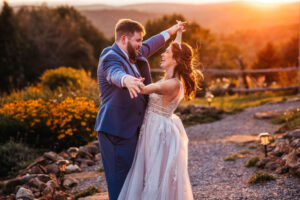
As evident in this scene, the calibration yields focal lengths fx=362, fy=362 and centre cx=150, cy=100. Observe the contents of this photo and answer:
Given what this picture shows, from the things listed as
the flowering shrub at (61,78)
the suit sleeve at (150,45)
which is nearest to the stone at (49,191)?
the suit sleeve at (150,45)

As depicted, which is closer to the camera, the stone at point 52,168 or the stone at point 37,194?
the stone at point 37,194

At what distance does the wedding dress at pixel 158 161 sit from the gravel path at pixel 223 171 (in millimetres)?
1270

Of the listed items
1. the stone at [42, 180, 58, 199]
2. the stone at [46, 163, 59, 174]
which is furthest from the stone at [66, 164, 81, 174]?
the stone at [42, 180, 58, 199]

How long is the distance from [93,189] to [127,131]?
2.21 metres

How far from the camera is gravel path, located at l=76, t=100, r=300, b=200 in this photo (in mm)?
4098

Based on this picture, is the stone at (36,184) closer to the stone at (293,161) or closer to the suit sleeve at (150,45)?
the suit sleeve at (150,45)

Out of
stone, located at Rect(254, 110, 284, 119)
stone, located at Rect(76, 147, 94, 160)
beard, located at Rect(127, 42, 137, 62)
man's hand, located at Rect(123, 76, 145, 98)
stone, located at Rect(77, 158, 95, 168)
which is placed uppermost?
beard, located at Rect(127, 42, 137, 62)

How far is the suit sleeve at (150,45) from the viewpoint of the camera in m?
3.56

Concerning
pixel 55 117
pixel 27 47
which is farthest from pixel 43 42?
pixel 55 117

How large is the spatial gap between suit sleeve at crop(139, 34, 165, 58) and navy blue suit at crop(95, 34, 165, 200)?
0.69 meters

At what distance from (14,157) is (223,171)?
12.8ft

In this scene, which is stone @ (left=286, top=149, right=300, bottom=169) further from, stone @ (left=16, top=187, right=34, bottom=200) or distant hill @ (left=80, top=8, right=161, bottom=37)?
distant hill @ (left=80, top=8, right=161, bottom=37)

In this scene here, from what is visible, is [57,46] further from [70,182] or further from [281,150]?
[281,150]

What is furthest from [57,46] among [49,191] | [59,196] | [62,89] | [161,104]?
[161,104]
